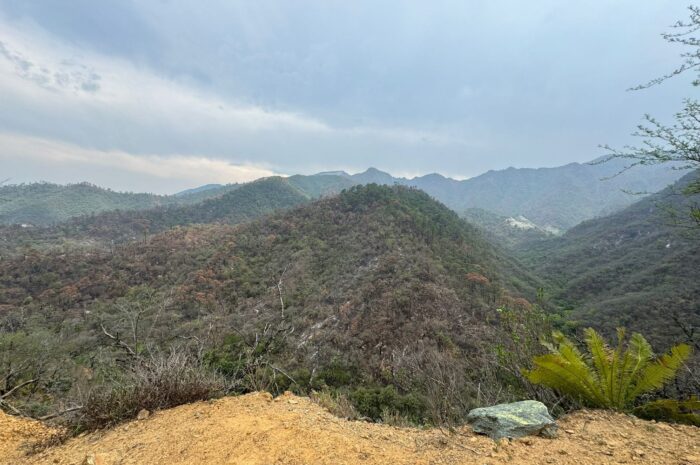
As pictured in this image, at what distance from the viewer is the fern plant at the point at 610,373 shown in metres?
3.15

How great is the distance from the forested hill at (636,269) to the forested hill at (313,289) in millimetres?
6095

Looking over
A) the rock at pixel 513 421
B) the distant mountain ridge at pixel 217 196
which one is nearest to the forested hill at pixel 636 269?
the rock at pixel 513 421

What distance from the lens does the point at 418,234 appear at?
3653 cm

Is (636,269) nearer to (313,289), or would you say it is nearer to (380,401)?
(313,289)

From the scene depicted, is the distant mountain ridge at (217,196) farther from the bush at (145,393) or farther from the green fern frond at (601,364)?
the bush at (145,393)

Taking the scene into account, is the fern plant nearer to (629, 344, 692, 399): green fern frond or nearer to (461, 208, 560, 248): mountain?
(629, 344, 692, 399): green fern frond

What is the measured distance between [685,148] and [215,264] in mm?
38680

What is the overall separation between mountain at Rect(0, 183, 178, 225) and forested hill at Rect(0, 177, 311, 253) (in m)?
26.3

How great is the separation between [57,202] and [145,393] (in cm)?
14387

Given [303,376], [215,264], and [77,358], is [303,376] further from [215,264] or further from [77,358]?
[215,264]

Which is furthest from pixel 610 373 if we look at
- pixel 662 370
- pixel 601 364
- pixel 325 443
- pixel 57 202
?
pixel 57 202

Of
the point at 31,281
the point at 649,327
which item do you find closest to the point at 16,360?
the point at 31,281

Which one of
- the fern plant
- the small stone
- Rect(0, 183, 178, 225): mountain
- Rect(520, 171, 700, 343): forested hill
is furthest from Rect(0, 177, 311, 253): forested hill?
the fern plant

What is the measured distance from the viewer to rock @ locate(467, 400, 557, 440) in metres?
2.71
